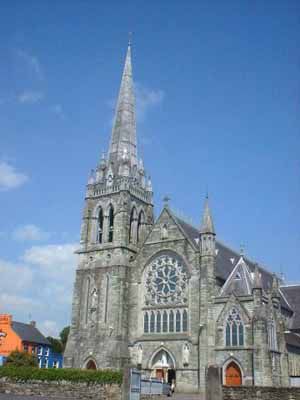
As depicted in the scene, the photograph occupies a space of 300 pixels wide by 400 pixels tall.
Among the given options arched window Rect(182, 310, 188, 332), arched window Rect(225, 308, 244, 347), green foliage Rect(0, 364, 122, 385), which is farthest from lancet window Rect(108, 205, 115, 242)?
green foliage Rect(0, 364, 122, 385)

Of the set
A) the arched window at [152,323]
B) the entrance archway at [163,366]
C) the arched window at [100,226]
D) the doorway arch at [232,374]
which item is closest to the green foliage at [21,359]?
the arched window at [152,323]

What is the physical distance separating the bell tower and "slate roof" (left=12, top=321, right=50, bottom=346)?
2482cm

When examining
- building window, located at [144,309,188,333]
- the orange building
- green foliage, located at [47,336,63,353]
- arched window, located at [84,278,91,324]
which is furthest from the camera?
green foliage, located at [47,336,63,353]

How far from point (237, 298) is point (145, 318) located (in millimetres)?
10013

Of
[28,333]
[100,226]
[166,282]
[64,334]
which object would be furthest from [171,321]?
[64,334]

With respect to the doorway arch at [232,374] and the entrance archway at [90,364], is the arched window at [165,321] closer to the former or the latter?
the doorway arch at [232,374]

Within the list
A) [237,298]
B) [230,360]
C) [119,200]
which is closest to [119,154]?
[119,200]

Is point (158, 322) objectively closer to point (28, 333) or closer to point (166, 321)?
point (166, 321)

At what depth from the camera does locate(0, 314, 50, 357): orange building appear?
72000 mm

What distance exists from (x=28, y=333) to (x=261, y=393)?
188 feet

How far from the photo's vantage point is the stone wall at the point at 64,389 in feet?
109

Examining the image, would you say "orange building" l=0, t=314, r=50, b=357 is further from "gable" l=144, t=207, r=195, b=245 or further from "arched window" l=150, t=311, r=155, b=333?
"gable" l=144, t=207, r=195, b=245

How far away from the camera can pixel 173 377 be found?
46500 millimetres

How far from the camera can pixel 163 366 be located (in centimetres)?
4709
